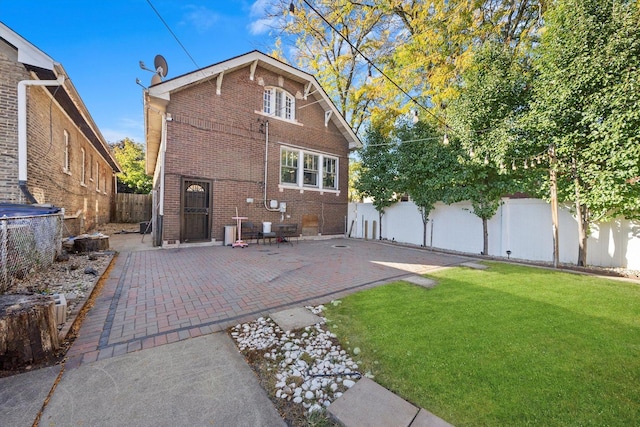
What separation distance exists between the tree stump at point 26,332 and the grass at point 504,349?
2863 mm

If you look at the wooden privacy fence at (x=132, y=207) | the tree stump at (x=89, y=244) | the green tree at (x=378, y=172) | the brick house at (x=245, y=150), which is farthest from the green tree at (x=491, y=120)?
the wooden privacy fence at (x=132, y=207)

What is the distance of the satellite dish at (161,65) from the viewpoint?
930cm

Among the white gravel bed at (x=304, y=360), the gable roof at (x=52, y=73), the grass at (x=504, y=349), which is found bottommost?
the white gravel bed at (x=304, y=360)

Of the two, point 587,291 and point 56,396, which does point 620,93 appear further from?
point 56,396

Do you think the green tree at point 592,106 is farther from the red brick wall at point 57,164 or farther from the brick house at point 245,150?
the red brick wall at point 57,164

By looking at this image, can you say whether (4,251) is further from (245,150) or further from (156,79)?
(156,79)

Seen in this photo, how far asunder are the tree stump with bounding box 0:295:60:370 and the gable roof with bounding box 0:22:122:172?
659 centimetres

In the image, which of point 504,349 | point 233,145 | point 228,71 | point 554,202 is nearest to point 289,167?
point 233,145

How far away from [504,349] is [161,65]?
1244cm

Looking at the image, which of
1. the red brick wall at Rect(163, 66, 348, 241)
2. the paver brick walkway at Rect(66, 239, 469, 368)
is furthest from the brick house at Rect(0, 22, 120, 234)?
the red brick wall at Rect(163, 66, 348, 241)

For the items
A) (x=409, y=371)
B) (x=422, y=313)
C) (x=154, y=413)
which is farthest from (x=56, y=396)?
(x=422, y=313)

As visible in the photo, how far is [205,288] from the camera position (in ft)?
14.9

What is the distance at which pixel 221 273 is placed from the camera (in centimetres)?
555

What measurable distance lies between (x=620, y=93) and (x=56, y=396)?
31.7 feet
